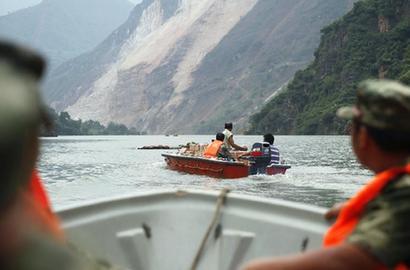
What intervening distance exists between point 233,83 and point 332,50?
2999 inches

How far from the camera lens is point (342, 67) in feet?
325

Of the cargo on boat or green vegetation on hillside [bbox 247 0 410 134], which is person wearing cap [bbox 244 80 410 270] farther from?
green vegetation on hillside [bbox 247 0 410 134]

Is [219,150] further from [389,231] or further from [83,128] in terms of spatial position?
[83,128]

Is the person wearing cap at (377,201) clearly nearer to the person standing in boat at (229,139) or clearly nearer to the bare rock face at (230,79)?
the person standing in boat at (229,139)

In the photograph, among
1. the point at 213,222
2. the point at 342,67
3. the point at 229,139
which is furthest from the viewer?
the point at 342,67

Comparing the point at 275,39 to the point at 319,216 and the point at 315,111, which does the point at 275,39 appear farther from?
the point at 319,216


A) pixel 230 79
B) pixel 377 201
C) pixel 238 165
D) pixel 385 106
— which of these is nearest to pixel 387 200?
pixel 377 201

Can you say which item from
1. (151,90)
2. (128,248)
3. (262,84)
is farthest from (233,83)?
(128,248)

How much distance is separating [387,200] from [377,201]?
40mm

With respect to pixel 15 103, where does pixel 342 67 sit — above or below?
above

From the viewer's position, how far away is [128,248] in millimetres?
3680

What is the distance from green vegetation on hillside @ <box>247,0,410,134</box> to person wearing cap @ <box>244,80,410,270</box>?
3131 inches

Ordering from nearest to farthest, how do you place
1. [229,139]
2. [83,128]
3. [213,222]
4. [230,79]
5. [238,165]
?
[213,222] < [229,139] < [238,165] < [83,128] < [230,79]

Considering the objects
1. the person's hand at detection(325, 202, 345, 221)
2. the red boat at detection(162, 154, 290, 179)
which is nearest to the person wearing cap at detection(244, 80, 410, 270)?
the person's hand at detection(325, 202, 345, 221)
